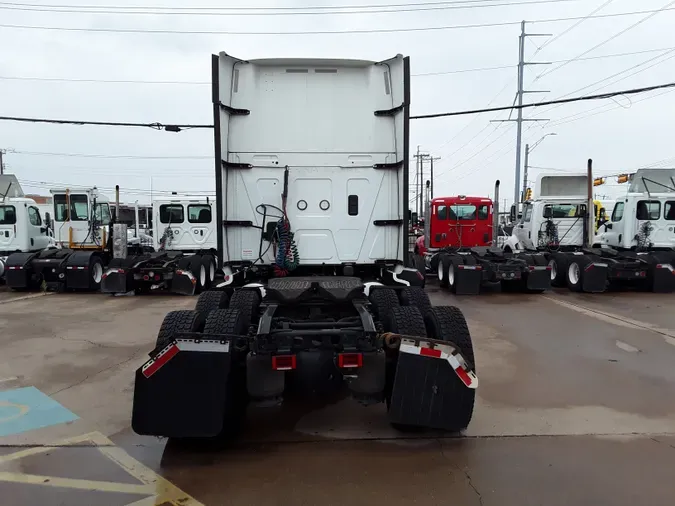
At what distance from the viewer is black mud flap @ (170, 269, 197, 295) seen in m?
13.9

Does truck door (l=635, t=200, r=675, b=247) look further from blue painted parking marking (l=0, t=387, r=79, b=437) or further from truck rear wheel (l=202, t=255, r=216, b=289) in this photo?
blue painted parking marking (l=0, t=387, r=79, b=437)

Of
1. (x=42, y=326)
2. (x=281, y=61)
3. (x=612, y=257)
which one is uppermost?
(x=281, y=61)

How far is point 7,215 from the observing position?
15.8 m

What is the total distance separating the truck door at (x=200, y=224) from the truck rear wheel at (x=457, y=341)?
40.1ft

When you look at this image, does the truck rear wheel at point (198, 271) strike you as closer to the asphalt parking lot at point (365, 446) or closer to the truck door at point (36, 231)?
the truck door at point (36, 231)

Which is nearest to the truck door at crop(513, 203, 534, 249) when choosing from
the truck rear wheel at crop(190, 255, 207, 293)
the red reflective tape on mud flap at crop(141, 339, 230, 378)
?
the truck rear wheel at crop(190, 255, 207, 293)

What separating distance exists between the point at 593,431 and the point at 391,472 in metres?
2.10

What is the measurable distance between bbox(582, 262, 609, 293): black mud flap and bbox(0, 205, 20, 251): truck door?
16638 mm

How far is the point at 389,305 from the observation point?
16.9 feet

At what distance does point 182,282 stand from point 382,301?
9776mm

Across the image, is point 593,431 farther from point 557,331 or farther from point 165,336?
point 557,331

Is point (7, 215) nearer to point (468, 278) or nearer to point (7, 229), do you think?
point (7, 229)

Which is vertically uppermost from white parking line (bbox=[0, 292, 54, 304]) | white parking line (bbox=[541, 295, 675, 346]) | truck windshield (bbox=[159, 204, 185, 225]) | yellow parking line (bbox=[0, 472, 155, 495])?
truck windshield (bbox=[159, 204, 185, 225])

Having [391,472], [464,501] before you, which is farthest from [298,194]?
[464,501]
